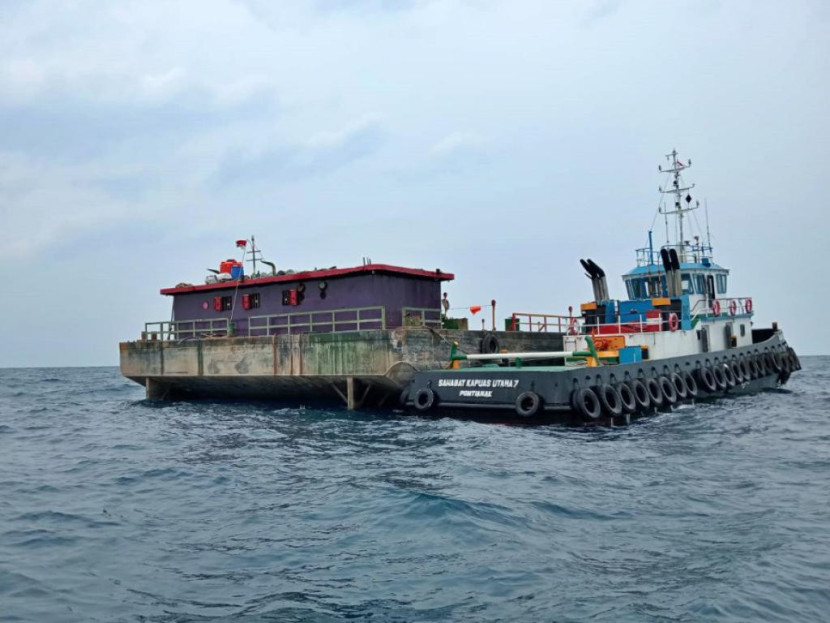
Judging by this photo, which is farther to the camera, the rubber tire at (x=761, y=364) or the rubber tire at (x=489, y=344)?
the rubber tire at (x=761, y=364)

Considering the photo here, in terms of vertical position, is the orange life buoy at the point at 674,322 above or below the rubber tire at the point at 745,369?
above

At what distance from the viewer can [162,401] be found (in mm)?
30688

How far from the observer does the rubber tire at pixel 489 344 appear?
25766mm

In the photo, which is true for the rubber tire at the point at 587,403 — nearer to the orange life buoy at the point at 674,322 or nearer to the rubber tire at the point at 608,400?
the rubber tire at the point at 608,400

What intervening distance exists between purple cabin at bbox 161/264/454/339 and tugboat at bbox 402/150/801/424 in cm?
372

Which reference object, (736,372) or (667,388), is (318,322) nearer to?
(667,388)

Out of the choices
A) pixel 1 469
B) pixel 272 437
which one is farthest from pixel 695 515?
pixel 1 469

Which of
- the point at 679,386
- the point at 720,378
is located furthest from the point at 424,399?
the point at 720,378

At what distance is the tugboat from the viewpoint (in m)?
18.8

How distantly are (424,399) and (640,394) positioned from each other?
665 centimetres

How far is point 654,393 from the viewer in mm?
21469

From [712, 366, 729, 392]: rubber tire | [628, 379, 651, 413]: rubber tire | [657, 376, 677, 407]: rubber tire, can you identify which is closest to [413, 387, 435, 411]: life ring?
[628, 379, 651, 413]: rubber tire

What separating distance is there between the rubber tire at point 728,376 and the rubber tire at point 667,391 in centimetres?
552

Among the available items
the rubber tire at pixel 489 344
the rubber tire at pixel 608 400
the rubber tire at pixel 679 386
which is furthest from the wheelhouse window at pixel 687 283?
the rubber tire at pixel 608 400
